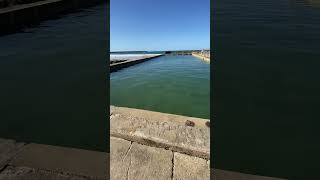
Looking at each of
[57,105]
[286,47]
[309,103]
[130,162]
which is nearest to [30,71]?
[57,105]

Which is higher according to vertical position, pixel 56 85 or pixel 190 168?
pixel 56 85

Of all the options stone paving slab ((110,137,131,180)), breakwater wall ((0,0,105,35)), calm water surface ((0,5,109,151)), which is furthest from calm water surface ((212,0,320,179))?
breakwater wall ((0,0,105,35))

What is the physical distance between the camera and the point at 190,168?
2199 millimetres

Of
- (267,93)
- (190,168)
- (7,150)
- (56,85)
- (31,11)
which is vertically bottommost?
(190,168)

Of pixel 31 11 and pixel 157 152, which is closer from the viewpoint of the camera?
pixel 157 152

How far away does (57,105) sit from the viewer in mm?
6621

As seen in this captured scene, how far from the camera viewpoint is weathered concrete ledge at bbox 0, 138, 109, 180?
207 cm

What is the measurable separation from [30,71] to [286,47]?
42.0 feet

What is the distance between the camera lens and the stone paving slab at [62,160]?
7.09 ft

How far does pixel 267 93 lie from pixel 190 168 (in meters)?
7.07

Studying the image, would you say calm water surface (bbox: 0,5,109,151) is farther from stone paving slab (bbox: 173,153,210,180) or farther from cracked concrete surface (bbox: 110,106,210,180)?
stone paving slab (bbox: 173,153,210,180)

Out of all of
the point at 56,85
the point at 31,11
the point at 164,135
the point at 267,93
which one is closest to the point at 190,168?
the point at 164,135

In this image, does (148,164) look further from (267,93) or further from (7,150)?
(267,93)

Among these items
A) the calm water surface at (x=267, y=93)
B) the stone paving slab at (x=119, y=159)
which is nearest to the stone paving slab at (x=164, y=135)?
the stone paving slab at (x=119, y=159)
